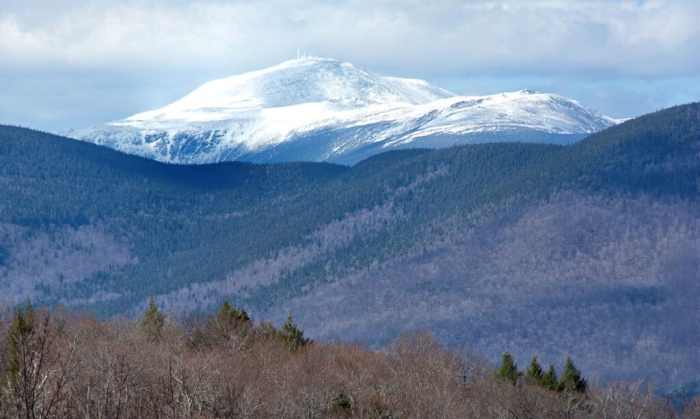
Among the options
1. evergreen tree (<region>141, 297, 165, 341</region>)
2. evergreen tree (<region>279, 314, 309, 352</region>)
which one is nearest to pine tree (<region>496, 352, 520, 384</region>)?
evergreen tree (<region>279, 314, 309, 352</region>)

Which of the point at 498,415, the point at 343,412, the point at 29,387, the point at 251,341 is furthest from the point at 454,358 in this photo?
the point at 29,387

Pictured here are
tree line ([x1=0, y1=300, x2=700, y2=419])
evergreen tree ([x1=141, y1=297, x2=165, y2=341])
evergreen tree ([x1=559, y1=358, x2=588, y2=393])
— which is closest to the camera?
tree line ([x1=0, y1=300, x2=700, y2=419])

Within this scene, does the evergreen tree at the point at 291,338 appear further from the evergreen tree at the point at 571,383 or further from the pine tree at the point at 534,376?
the evergreen tree at the point at 571,383

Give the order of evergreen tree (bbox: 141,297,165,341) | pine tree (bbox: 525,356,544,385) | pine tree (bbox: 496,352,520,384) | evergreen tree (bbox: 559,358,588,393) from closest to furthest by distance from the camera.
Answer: evergreen tree (bbox: 141,297,165,341)
pine tree (bbox: 496,352,520,384)
pine tree (bbox: 525,356,544,385)
evergreen tree (bbox: 559,358,588,393)

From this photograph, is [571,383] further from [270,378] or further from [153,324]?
[270,378]

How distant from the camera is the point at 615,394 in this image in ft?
415

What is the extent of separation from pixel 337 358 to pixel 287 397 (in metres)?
35.6

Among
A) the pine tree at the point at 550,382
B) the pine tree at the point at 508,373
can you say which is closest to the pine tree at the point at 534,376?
the pine tree at the point at 550,382

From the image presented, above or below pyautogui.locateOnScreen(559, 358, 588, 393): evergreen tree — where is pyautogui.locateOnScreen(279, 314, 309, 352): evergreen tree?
above

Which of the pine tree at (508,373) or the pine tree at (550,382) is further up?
the pine tree at (508,373)

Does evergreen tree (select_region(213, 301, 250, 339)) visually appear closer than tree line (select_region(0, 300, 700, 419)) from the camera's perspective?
No

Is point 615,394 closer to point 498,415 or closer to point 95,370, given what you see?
point 498,415

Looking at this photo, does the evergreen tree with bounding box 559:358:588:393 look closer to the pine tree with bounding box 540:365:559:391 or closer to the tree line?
the tree line

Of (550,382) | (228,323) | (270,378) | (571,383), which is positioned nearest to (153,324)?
(228,323)
